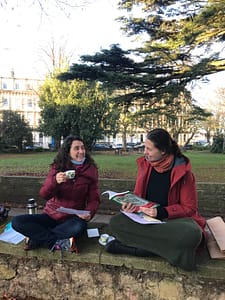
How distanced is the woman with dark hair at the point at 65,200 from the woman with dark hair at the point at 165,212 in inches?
17.6

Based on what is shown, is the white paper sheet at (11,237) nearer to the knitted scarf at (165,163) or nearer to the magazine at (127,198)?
the magazine at (127,198)

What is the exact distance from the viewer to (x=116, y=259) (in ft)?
9.48

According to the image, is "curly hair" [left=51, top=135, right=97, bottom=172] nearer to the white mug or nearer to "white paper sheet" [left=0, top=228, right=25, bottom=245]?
the white mug

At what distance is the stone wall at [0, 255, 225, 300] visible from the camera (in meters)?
2.71

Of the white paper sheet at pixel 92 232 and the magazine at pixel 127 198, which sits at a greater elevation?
the magazine at pixel 127 198

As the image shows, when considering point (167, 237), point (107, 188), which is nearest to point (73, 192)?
point (167, 237)

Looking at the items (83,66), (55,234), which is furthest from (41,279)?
(83,66)

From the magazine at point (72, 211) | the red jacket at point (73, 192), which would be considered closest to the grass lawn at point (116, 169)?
the red jacket at point (73, 192)

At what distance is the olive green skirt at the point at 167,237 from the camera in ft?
8.61

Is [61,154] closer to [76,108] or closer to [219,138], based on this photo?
[76,108]

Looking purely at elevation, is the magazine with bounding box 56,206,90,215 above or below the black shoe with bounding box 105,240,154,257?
above

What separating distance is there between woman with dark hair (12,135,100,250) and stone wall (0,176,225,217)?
3333 mm

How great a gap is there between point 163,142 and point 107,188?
4.08 meters

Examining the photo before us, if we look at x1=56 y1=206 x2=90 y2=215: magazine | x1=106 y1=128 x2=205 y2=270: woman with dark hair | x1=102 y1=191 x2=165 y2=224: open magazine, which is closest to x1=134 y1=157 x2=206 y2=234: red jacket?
x1=106 y1=128 x2=205 y2=270: woman with dark hair
